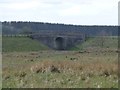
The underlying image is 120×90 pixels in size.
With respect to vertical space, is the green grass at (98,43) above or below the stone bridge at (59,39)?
below

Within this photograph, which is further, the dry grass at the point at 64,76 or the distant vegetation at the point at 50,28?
the distant vegetation at the point at 50,28

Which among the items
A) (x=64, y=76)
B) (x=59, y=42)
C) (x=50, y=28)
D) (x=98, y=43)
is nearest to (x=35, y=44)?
(x=59, y=42)

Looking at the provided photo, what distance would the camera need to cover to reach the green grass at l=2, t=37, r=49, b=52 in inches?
3893

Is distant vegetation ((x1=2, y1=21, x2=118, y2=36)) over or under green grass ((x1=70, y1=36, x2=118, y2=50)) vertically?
over

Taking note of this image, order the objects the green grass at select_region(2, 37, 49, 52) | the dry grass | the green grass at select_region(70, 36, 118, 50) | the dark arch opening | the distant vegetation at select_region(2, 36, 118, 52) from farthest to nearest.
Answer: the green grass at select_region(70, 36, 118, 50) → the dark arch opening → the distant vegetation at select_region(2, 36, 118, 52) → the green grass at select_region(2, 37, 49, 52) → the dry grass

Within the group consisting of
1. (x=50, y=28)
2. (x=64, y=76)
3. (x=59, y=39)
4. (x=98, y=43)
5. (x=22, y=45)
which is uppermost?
(x=64, y=76)

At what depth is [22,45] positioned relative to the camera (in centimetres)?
10375

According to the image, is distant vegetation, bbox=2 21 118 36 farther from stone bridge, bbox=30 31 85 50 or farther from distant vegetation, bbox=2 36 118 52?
stone bridge, bbox=30 31 85 50

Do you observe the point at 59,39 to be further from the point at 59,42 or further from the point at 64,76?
the point at 64,76

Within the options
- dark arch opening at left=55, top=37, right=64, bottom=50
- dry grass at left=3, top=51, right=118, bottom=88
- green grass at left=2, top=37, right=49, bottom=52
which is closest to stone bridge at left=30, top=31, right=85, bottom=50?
dark arch opening at left=55, top=37, right=64, bottom=50

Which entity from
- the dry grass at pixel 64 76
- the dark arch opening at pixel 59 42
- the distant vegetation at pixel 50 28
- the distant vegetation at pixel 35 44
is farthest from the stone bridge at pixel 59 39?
the dry grass at pixel 64 76

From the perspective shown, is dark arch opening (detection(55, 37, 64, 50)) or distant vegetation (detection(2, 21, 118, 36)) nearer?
dark arch opening (detection(55, 37, 64, 50))

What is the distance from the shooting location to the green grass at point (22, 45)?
324 feet

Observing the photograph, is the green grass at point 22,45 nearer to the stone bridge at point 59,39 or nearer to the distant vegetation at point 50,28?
the stone bridge at point 59,39
